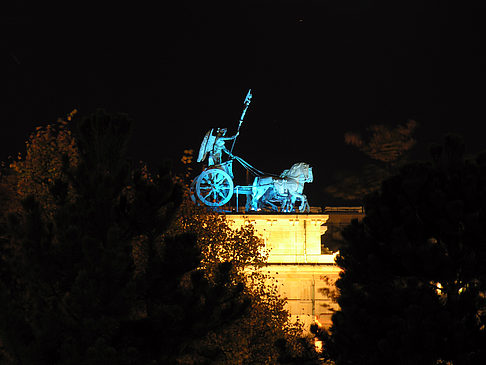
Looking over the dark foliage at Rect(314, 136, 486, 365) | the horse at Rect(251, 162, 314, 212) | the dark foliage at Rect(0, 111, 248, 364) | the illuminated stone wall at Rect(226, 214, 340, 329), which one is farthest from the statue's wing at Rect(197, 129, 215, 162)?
the dark foliage at Rect(314, 136, 486, 365)

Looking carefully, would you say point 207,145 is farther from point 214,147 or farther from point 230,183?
point 230,183

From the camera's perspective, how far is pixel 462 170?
13.6m

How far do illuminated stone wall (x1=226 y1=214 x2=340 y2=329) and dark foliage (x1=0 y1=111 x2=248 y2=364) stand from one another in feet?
85.4

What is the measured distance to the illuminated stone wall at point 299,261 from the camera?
40875 mm

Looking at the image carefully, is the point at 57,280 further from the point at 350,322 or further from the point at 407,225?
the point at 407,225

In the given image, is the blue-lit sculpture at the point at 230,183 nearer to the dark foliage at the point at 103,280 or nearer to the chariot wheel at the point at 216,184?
the chariot wheel at the point at 216,184

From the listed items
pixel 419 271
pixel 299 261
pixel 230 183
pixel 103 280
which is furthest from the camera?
pixel 299 261

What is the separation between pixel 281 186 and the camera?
129 feet

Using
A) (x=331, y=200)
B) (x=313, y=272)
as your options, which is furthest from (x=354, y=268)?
(x=331, y=200)

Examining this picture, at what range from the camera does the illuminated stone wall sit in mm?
40875

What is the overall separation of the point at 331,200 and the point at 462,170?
4528 centimetres

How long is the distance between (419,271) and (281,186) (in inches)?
1037

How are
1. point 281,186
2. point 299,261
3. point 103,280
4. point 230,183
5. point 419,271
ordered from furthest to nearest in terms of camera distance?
1. point 299,261
2. point 281,186
3. point 230,183
4. point 419,271
5. point 103,280

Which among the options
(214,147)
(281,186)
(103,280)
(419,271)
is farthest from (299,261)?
(103,280)
